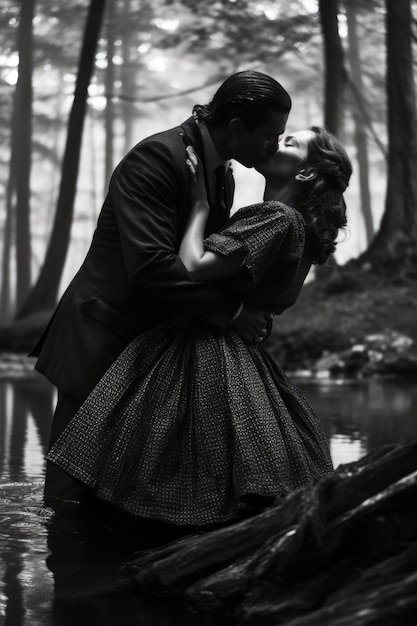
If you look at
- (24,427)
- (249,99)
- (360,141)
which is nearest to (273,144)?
(249,99)

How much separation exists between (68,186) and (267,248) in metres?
16.2

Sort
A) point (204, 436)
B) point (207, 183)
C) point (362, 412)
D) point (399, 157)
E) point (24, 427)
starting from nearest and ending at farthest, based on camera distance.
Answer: point (204, 436) → point (207, 183) → point (24, 427) → point (362, 412) → point (399, 157)

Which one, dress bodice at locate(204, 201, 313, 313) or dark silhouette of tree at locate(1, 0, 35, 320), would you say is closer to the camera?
dress bodice at locate(204, 201, 313, 313)

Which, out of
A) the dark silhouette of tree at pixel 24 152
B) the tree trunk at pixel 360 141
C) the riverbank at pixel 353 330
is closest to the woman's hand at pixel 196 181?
the riverbank at pixel 353 330

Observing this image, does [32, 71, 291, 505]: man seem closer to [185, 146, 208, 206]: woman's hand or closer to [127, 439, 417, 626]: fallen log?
[185, 146, 208, 206]: woman's hand

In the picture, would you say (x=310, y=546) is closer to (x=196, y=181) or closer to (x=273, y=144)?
(x=196, y=181)

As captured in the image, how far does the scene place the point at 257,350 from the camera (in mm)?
4012

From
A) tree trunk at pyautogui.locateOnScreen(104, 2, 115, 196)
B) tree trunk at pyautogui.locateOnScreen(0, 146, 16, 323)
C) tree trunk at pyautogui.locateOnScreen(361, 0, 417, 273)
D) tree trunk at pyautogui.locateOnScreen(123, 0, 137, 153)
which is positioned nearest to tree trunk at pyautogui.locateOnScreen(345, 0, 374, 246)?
tree trunk at pyautogui.locateOnScreen(123, 0, 137, 153)

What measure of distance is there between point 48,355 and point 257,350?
0.80 metres

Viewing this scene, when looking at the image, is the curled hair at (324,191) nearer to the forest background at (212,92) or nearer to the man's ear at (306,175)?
the man's ear at (306,175)

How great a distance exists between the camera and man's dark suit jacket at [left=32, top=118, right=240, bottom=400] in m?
3.75

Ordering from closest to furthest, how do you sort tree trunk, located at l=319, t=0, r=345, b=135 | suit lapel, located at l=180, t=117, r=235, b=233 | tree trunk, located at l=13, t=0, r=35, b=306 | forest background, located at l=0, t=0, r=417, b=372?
suit lapel, located at l=180, t=117, r=235, b=233 → forest background, located at l=0, t=0, r=417, b=372 → tree trunk, located at l=319, t=0, r=345, b=135 → tree trunk, located at l=13, t=0, r=35, b=306

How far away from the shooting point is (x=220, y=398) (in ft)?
12.2

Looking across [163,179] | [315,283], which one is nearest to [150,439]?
[163,179]
